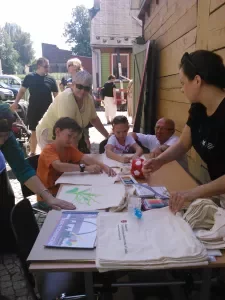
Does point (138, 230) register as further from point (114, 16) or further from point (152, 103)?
point (114, 16)

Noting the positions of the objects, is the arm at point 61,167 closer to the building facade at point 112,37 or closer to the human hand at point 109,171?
the human hand at point 109,171

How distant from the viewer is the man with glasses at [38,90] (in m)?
4.79

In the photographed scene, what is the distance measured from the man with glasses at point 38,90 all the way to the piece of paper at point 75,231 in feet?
12.2

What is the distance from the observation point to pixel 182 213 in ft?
4.53

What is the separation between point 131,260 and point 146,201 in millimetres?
572

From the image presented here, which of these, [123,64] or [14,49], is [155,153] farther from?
[14,49]

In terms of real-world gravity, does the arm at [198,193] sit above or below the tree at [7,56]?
below

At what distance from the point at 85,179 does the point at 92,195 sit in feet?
1.17

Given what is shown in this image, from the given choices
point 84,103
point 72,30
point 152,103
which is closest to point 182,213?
point 84,103

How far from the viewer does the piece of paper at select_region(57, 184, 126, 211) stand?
1.58 meters

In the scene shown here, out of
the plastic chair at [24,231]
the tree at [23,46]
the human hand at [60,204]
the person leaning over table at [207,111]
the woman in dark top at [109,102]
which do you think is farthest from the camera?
the tree at [23,46]

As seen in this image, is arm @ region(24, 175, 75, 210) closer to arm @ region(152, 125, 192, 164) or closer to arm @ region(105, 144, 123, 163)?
arm @ region(152, 125, 192, 164)

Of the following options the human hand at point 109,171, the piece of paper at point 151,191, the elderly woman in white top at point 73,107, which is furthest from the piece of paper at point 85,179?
the elderly woman in white top at point 73,107

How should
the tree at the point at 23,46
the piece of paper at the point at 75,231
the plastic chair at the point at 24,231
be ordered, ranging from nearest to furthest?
the piece of paper at the point at 75,231 → the plastic chair at the point at 24,231 → the tree at the point at 23,46
